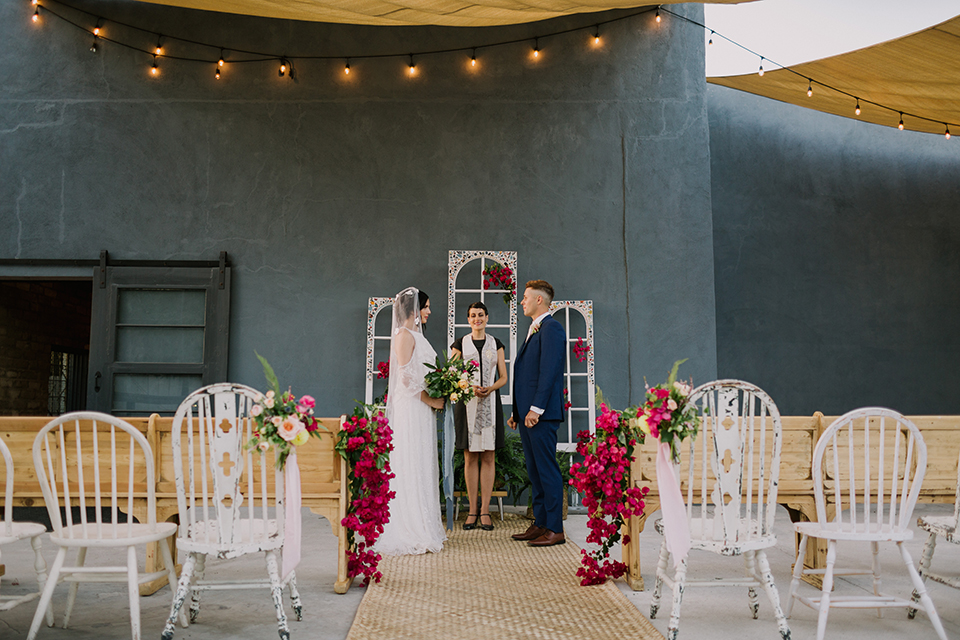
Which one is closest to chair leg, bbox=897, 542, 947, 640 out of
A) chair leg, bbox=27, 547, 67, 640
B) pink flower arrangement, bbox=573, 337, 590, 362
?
chair leg, bbox=27, 547, 67, 640

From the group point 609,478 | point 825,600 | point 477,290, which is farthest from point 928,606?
point 477,290

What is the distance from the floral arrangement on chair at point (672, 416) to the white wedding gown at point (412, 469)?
2.02m

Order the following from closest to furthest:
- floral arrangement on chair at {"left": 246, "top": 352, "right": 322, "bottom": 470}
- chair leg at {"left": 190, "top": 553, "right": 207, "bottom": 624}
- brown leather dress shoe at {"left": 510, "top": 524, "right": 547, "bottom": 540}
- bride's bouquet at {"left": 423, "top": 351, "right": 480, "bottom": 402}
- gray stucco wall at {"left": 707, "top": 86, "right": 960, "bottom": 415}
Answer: floral arrangement on chair at {"left": 246, "top": 352, "right": 322, "bottom": 470}
chair leg at {"left": 190, "top": 553, "right": 207, "bottom": 624}
bride's bouquet at {"left": 423, "top": 351, "right": 480, "bottom": 402}
brown leather dress shoe at {"left": 510, "top": 524, "right": 547, "bottom": 540}
gray stucco wall at {"left": 707, "top": 86, "right": 960, "bottom": 415}

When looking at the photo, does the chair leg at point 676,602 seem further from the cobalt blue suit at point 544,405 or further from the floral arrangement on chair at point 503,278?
the floral arrangement on chair at point 503,278

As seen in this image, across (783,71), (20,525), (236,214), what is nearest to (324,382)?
(236,214)

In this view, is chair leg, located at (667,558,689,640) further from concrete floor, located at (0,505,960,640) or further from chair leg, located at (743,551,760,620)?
chair leg, located at (743,551,760,620)

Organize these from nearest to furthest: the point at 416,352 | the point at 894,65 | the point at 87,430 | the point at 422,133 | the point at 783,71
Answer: the point at 87,430 < the point at 416,352 < the point at 894,65 < the point at 783,71 < the point at 422,133

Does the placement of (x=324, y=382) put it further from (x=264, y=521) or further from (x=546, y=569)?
(x=264, y=521)

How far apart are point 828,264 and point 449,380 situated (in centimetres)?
538

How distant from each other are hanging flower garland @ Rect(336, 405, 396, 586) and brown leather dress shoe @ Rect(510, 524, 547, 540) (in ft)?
4.88

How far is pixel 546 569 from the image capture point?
164 inches

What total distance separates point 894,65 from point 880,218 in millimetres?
3071

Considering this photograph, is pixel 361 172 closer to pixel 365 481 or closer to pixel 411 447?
pixel 411 447

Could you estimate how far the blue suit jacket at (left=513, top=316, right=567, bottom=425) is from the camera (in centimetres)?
466
